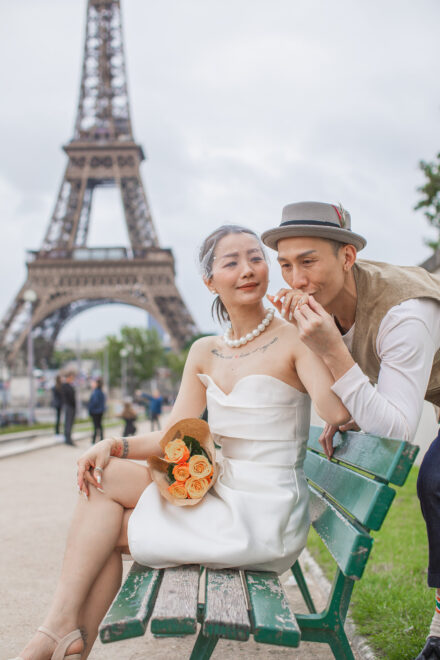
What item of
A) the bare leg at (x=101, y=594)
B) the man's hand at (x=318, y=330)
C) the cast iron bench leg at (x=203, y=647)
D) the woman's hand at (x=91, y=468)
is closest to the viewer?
the cast iron bench leg at (x=203, y=647)

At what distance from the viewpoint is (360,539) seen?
1765 millimetres

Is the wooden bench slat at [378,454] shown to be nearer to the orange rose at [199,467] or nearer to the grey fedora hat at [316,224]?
the orange rose at [199,467]

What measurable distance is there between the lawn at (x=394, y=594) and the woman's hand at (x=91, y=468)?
1.32 meters

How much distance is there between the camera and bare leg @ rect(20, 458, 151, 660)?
205 centimetres

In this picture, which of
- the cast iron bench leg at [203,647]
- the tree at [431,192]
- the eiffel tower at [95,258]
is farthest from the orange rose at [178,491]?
the eiffel tower at [95,258]

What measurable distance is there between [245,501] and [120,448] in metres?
0.63

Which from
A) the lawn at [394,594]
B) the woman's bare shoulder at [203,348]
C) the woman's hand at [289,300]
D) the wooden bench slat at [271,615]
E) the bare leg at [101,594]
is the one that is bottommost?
the lawn at [394,594]

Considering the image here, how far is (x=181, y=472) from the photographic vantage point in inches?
86.9

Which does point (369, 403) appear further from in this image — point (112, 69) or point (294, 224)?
point (112, 69)

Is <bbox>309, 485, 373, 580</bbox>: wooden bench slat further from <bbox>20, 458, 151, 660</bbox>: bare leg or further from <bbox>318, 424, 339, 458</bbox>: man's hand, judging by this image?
<bbox>20, 458, 151, 660</bbox>: bare leg

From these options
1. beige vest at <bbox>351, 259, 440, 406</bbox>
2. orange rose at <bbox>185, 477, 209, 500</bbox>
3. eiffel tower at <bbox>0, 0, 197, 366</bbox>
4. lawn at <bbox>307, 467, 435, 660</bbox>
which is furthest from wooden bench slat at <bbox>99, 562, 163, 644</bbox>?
eiffel tower at <bbox>0, 0, 197, 366</bbox>

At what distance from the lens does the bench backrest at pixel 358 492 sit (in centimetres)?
173

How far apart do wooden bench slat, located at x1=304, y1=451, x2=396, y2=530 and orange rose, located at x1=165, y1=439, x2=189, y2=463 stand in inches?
21.3

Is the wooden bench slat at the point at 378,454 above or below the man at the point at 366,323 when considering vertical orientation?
below
